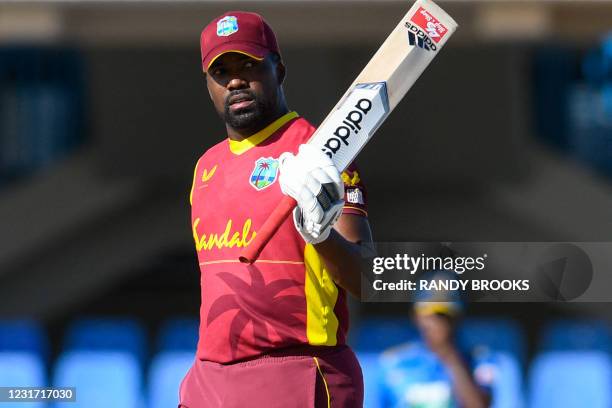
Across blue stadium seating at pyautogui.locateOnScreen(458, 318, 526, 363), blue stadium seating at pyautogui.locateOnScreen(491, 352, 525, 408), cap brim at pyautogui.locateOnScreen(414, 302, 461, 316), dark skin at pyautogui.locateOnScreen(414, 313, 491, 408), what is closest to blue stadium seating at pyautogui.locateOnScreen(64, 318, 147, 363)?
blue stadium seating at pyautogui.locateOnScreen(458, 318, 526, 363)

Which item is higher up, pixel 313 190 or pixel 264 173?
pixel 264 173

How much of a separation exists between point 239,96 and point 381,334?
4.00 metres

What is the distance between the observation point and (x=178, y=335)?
635 centimetres

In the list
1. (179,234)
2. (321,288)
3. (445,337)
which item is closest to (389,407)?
(445,337)

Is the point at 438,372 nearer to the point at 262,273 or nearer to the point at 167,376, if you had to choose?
the point at 167,376

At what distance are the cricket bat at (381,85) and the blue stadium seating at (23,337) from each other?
4231 mm

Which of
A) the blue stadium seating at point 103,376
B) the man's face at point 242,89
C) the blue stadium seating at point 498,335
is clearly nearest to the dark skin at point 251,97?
the man's face at point 242,89

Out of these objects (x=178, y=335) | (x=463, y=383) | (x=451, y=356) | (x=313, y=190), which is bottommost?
(x=313, y=190)

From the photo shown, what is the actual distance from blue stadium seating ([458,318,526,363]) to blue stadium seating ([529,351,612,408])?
7.3 inches

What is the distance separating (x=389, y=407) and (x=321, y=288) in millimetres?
2316

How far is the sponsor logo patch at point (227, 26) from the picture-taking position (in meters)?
2.31

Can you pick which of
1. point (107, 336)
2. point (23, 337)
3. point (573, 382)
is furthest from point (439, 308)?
point (23, 337)

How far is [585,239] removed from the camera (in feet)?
21.4

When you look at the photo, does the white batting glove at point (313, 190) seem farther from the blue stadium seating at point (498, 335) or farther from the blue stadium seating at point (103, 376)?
the blue stadium seating at point (498, 335)
